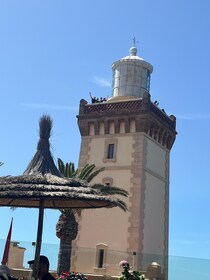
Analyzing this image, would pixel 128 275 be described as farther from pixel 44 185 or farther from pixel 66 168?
pixel 66 168

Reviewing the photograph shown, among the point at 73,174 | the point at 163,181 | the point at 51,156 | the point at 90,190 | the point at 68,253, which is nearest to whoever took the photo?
the point at 90,190

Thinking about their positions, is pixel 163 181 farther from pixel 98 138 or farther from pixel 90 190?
pixel 90 190

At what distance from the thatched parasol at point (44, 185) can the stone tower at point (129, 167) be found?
1549 centimetres

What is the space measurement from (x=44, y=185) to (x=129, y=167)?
18.9 meters

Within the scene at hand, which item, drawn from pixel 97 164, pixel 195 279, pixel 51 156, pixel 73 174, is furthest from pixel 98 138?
pixel 51 156

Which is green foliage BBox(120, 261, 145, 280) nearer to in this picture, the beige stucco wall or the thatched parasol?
the thatched parasol

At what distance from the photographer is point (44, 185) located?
30.1ft

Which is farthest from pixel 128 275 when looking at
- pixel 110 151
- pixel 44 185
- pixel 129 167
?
pixel 110 151

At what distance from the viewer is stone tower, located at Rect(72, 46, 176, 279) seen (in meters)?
26.2

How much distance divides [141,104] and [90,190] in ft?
64.0

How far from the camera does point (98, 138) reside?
29.8 meters

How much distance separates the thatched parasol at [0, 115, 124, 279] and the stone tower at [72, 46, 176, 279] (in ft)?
50.8

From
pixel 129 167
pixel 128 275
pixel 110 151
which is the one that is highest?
pixel 110 151

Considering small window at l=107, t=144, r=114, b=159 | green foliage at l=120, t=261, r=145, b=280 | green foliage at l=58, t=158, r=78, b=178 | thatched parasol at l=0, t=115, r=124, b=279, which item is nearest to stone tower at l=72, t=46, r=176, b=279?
small window at l=107, t=144, r=114, b=159
